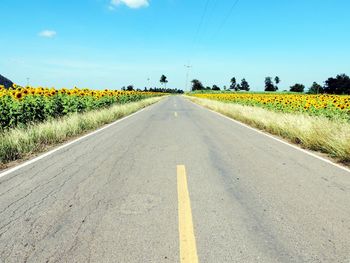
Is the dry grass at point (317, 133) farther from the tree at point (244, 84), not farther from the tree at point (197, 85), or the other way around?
the tree at point (197, 85)

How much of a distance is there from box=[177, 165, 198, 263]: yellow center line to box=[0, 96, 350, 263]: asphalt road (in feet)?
0.07

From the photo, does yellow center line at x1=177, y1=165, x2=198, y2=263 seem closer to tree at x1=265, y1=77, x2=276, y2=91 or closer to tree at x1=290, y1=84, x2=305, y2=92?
tree at x1=290, y1=84, x2=305, y2=92

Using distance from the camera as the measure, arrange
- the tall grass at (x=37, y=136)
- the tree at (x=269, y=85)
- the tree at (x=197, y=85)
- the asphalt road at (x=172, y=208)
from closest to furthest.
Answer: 1. the asphalt road at (x=172, y=208)
2. the tall grass at (x=37, y=136)
3. the tree at (x=269, y=85)
4. the tree at (x=197, y=85)

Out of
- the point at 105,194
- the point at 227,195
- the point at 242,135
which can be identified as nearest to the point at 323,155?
the point at 242,135

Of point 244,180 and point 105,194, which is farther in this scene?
point 244,180

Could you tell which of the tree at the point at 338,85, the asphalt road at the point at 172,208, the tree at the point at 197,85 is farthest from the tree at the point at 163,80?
the asphalt road at the point at 172,208

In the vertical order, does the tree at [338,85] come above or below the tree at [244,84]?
above

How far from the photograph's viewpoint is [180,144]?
351 inches

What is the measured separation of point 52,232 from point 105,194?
49.8 inches

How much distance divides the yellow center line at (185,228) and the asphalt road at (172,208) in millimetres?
22

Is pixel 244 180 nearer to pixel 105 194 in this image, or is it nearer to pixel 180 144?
pixel 105 194

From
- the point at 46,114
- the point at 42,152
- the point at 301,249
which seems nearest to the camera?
the point at 301,249

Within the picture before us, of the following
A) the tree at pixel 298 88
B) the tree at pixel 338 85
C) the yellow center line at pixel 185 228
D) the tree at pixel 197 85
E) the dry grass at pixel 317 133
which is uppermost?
the yellow center line at pixel 185 228

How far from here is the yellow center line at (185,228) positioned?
9.46 feet
